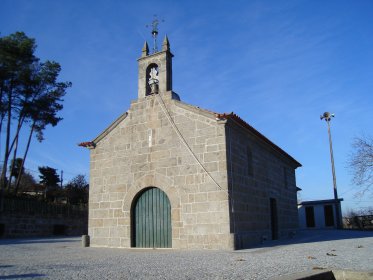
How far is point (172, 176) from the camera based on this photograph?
464 inches

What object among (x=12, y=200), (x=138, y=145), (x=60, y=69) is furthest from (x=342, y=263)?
(x=60, y=69)

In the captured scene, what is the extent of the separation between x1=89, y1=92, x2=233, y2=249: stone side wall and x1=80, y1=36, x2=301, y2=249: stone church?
3 cm

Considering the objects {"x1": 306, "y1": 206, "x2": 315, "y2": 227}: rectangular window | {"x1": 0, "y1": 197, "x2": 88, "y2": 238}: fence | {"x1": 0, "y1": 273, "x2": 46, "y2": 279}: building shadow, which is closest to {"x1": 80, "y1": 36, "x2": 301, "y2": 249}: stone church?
{"x1": 0, "y1": 273, "x2": 46, "y2": 279}: building shadow

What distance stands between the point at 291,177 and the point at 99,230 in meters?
11.1

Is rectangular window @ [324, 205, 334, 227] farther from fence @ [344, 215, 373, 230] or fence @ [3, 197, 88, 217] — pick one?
fence @ [3, 197, 88, 217]

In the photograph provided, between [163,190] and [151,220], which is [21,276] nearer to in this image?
[163,190]

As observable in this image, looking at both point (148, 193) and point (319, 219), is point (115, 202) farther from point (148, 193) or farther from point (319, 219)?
point (319, 219)

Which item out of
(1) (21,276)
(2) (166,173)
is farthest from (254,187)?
(1) (21,276)

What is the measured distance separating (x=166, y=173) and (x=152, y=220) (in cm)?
166

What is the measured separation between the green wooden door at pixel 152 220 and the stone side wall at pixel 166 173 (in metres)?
0.28

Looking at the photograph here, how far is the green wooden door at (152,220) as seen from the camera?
1173 cm

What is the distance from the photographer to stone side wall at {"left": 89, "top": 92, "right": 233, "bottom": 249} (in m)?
10.9

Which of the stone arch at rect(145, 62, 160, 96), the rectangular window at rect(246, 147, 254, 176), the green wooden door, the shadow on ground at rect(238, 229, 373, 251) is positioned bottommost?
the shadow on ground at rect(238, 229, 373, 251)

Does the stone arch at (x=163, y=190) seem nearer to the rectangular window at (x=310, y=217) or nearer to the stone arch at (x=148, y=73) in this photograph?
the stone arch at (x=148, y=73)
